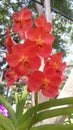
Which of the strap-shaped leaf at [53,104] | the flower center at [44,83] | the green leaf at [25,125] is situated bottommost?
the flower center at [44,83]

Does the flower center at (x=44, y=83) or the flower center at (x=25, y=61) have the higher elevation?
the flower center at (x=25, y=61)

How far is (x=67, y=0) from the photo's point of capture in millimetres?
6512

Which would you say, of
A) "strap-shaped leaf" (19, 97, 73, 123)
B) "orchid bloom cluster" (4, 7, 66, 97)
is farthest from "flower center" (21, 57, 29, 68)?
"strap-shaped leaf" (19, 97, 73, 123)

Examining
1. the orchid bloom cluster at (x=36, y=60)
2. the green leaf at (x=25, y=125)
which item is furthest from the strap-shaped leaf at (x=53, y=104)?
the orchid bloom cluster at (x=36, y=60)

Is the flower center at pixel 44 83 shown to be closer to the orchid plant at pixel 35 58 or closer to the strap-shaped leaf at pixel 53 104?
the orchid plant at pixel 35 58

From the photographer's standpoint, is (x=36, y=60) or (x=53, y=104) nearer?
(x=36, y=60)

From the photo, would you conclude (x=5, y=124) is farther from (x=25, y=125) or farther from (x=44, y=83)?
(x=44, y=83)

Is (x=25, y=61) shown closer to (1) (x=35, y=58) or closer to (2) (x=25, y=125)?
(1) (x=35, y=58)

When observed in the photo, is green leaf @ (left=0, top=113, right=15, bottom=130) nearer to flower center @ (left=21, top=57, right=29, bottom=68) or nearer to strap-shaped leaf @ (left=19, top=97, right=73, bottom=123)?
strap-shaped leaf @ (left=19, top=97, right=73, bottom=123)

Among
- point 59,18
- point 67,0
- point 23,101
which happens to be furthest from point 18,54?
point 59,18

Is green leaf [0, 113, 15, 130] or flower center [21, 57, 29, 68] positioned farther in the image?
green leaf [0, 113, 15, 130]

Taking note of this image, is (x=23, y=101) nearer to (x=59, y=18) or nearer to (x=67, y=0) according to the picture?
(x=67, y=0)

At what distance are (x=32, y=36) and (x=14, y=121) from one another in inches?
11.6

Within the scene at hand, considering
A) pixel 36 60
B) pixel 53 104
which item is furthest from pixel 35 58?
pixel 53 104
